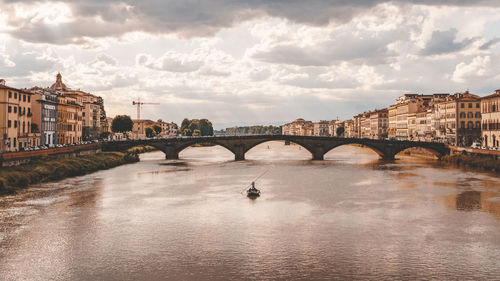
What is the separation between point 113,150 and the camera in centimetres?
8638

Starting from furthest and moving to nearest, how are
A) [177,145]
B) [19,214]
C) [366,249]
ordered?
[177,145] → [19,214] → [366,249]

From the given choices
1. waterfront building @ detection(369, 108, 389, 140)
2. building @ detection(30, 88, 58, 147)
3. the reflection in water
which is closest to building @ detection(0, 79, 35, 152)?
building @ detection(30, 88, 58, 147)

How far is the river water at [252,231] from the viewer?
2347 cm

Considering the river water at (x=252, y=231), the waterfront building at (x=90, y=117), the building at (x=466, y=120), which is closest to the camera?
the river water at (x=252, y=231)

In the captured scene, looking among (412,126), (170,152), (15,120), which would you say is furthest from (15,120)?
(412,126)

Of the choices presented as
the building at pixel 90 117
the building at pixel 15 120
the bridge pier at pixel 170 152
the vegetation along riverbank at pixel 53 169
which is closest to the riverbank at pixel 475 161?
the bridge pier at pixel 170 152

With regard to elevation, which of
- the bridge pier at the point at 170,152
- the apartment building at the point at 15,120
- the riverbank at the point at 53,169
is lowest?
the riverbank at the point at 53,169

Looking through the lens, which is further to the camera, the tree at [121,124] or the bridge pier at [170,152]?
the tree at [121,124]

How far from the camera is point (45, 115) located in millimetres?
79062

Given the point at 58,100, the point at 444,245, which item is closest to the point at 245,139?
the point at 58,100

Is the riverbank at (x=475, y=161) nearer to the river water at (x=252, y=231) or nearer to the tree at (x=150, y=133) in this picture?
the river water at (x=252, y=231)

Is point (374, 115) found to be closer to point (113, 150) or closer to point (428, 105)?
point (428, 105)

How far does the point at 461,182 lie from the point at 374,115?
391 ft

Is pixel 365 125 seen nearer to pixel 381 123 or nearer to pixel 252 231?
pixel 381 123
